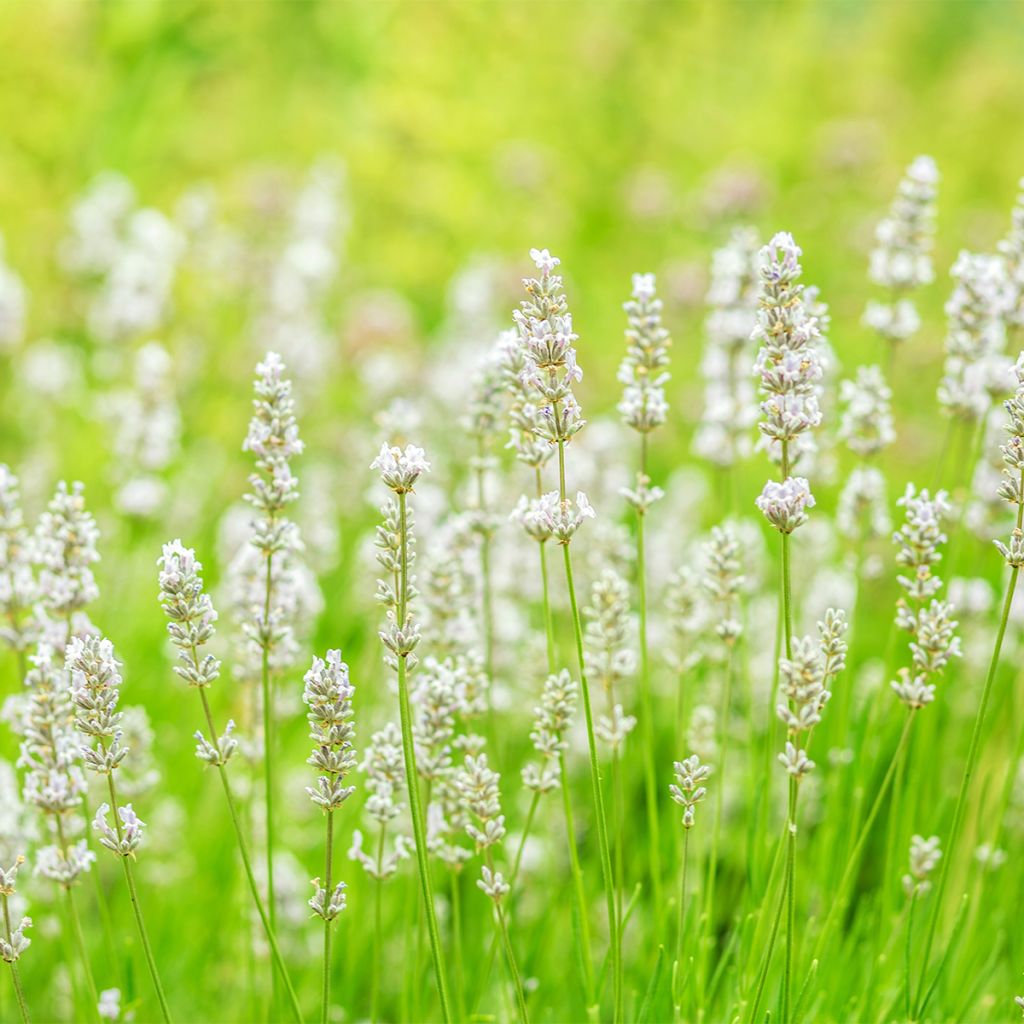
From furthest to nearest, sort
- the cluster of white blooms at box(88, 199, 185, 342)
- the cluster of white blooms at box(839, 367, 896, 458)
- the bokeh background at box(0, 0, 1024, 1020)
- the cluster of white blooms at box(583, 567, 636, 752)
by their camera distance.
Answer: the cluster of white blooms at box(88, 199, 185, 342)
the bokeh background at box(0, 0, 1024, 1020)
the cluster of white blooms at box(839, 367, 896, 458)
the cluster of white blooms at box(583, 567, 636, 752)

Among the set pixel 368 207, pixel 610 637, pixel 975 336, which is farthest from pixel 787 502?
pixel 368 207

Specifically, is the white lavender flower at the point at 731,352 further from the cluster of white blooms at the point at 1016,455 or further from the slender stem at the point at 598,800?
the slender stem at the point at 598,800

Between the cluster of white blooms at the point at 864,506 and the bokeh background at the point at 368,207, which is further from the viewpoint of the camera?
the bokeh background at the point at 368,207

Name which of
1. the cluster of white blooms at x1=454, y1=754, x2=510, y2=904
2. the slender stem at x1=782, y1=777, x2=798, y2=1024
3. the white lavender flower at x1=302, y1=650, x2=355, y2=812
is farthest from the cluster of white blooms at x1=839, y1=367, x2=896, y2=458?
the white lavender flower at x1=302, y1=650, x2=355, y2=812

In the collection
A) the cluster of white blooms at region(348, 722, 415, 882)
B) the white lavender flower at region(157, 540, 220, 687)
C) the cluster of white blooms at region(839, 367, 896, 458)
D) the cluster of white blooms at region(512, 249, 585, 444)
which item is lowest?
the cluster of white blooms at region(348, 722, 415, 882)

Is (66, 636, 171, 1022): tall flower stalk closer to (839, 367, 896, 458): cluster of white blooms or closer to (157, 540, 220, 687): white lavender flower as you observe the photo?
(157, 540, 220, 687): white lavender flower

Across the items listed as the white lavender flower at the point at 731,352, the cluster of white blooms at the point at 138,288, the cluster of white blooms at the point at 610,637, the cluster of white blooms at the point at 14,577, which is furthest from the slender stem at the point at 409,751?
the cluster of white blooms at the point at 138,288

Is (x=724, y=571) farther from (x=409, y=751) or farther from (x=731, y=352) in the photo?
(x=409, y=751)
